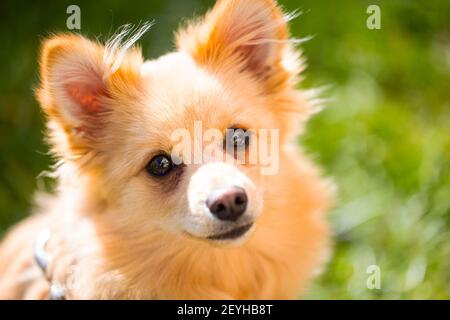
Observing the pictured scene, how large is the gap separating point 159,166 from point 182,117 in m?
0.23

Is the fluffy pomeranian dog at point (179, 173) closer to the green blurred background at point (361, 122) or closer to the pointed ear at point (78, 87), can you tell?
the pointed ear at point (78, 87)

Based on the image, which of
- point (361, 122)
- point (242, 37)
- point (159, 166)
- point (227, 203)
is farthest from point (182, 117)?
point (361, 122)

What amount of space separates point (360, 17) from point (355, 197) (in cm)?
167

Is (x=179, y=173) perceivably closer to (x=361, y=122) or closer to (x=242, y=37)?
(x=242, y=37)

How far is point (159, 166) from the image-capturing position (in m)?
2.91

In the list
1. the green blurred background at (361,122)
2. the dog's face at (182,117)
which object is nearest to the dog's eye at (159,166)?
the dog's face at (182,117)

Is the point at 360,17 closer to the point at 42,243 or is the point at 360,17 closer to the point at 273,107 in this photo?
the point at 273,107

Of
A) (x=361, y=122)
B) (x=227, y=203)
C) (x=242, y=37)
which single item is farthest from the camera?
(x=361, y=122)

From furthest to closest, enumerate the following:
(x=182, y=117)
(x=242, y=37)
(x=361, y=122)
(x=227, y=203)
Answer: (x=361, y=122)
(x=242, y=37)
(x=182, y=117)
(x=227, y=203)

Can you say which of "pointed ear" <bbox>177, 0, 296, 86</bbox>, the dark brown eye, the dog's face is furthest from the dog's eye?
"pointed ear" <bbox>177, 0, 296, 86</bbox>

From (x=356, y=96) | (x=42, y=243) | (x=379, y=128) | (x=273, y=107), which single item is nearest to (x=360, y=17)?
(x=356, y=96)

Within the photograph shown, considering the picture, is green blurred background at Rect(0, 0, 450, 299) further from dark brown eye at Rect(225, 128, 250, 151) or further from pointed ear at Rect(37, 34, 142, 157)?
pointed ear at Rect(37, 34, 142, 157)

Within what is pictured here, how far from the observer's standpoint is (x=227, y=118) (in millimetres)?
2893

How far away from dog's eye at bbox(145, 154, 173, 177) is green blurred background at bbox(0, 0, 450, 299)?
1.42m
